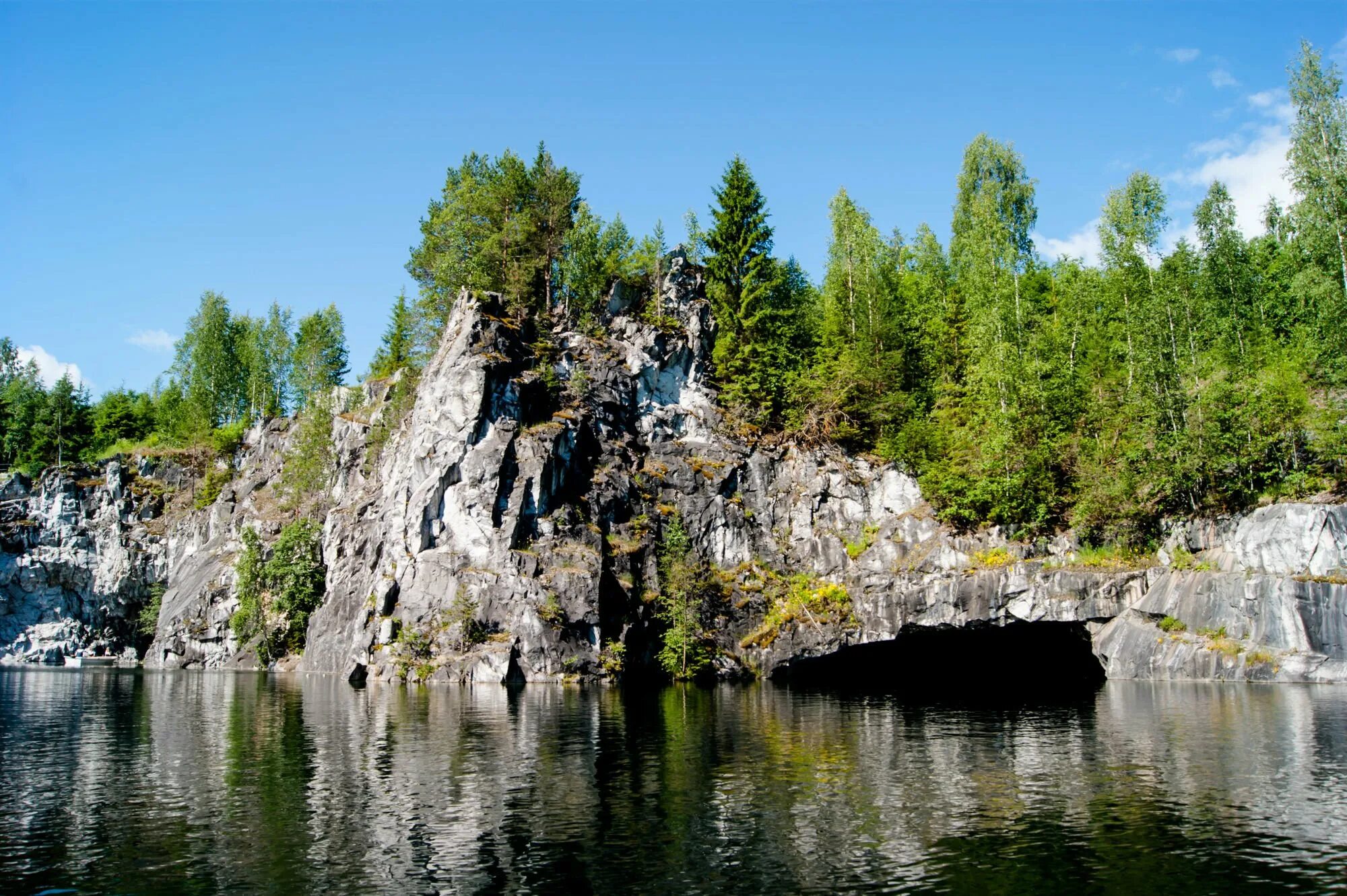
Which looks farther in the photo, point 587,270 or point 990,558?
point 587,270

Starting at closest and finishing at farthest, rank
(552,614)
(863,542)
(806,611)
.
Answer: (552,614), (806,611), (863,542)

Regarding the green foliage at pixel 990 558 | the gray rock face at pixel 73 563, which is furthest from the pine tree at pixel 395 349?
the green foliage at pixel 990 558

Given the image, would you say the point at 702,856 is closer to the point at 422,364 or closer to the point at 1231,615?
the point at 1231,615

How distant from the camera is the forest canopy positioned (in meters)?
52.8

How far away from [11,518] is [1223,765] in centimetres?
11365

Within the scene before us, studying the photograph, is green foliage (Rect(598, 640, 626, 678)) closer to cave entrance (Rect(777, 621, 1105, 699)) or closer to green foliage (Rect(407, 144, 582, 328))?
cave entrance (Rect(777, 621, 1105, 699))

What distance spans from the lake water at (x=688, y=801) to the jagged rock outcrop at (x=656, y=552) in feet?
29.9

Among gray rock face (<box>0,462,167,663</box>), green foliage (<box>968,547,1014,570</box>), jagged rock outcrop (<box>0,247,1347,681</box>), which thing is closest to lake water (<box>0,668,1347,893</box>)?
jagged rock outcrop (<box>0,247,1347,681</box>)

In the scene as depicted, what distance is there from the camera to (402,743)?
32.9 meters

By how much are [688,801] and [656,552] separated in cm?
4479

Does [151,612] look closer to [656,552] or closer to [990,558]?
[656,552]

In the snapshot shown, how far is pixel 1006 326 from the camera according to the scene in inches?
2596

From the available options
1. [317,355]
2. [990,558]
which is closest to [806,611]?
[990,558]

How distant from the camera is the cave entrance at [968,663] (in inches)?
2313
